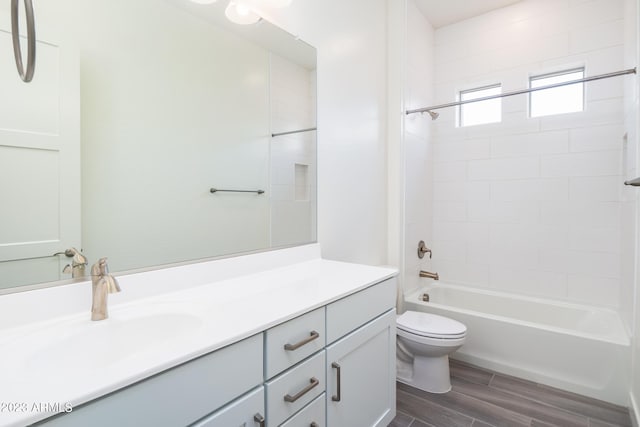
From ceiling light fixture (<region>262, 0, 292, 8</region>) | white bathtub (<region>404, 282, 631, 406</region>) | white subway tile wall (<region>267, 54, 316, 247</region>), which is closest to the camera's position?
ceiling light fixture (<region>262, 0, 292, 8</region>)

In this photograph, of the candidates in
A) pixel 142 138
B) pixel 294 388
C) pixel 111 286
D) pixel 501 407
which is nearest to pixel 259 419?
pixel 294 388

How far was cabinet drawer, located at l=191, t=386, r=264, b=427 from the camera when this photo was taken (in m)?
0.75

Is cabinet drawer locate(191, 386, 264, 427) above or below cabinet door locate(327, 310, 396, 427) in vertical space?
above

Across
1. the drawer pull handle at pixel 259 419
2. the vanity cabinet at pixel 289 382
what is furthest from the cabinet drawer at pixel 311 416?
the drawer pull handle at pixel 259 419

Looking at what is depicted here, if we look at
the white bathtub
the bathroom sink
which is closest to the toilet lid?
the white bathtub

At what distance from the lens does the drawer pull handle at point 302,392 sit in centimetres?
96

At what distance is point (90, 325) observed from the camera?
2.90ft

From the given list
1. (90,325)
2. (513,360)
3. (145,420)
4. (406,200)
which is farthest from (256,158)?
(513,360)

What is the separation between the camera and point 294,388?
993 millimetres

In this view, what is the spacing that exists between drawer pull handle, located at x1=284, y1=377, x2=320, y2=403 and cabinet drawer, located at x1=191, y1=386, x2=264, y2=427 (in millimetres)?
103

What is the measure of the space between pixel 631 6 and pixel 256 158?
8.11ft

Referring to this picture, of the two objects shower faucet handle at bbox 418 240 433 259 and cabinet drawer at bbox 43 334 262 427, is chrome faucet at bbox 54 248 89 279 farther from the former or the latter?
shower faucet handle at bbox 418 240 433 259

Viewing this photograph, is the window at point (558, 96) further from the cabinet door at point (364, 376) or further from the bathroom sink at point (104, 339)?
the bathroom sink at point (104, 339)

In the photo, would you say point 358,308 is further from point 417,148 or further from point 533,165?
point 533,165
